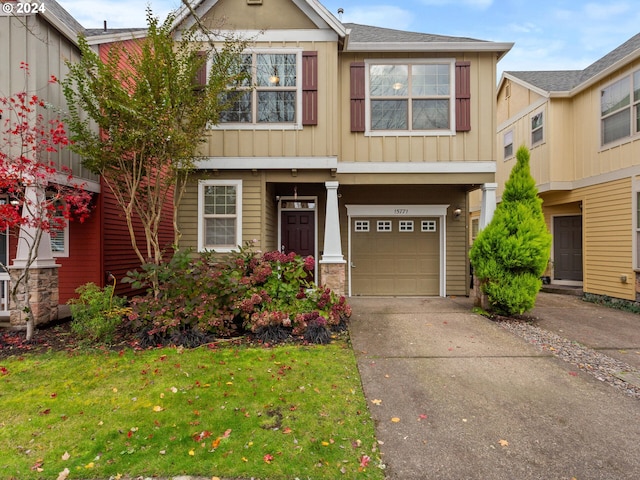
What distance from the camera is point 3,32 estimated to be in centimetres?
537

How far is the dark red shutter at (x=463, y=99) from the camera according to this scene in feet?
22.3

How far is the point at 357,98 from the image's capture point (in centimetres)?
685

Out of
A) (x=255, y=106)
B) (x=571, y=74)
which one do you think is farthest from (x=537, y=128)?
(x=255, y=106)

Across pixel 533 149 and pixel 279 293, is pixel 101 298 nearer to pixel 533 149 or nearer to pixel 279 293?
pixel 279 293

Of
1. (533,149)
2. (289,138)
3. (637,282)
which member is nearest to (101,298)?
(289,138)

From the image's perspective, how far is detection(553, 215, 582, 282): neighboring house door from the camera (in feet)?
32.2

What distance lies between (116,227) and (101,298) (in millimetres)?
2741

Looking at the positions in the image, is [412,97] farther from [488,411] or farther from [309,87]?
[488,411]

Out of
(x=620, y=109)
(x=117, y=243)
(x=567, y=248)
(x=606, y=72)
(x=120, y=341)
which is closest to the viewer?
(x=120, y=341)

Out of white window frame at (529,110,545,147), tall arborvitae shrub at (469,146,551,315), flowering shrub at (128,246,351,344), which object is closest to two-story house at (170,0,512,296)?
tall arborvitae shrub at (469,146,551,315)

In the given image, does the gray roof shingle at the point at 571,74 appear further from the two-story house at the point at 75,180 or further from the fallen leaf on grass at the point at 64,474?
the fallen leaf on grass at the point at 64,474

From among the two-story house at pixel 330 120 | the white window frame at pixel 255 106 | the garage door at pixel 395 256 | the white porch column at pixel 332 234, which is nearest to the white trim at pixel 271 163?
the two-story house at pixel 330 120

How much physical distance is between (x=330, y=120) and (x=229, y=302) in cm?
384

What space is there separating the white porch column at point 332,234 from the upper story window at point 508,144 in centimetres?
779
